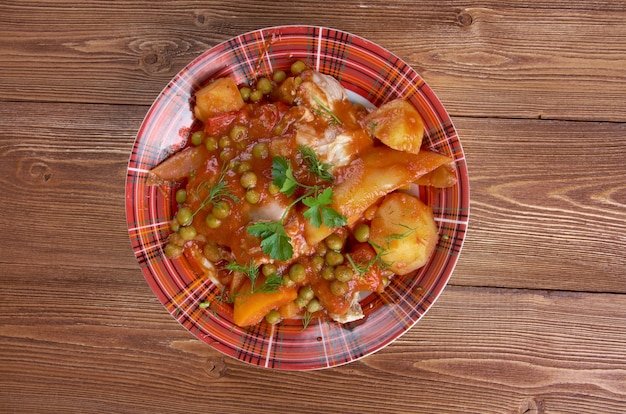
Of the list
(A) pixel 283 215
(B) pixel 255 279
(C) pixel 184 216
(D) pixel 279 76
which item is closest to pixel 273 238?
(A) pixel 283 215

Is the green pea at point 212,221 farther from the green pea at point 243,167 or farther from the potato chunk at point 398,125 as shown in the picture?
the potato chunk at point 398,125

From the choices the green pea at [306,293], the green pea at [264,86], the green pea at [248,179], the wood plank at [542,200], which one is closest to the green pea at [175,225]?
the green pea at [248,179]

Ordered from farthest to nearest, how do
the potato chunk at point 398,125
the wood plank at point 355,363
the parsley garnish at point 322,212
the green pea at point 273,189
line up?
the wood plank at point 355,363, the potato chunk at point 398,125, the green pea at point 273,189, the parsley garnish at point 322,212

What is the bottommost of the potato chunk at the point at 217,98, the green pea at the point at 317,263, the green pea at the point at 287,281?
the green pea at the point at 287,281

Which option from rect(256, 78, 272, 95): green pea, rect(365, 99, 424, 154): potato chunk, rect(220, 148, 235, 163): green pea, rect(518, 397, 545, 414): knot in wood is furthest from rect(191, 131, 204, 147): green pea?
rect(518, 397, 545, 414): knot in wood

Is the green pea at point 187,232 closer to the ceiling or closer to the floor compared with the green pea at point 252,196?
closer to the floor

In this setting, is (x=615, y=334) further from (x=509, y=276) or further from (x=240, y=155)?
(x=240, y=155)

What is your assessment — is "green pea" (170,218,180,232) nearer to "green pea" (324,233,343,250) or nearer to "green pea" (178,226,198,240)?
"green pea" (178,226,198,240)
